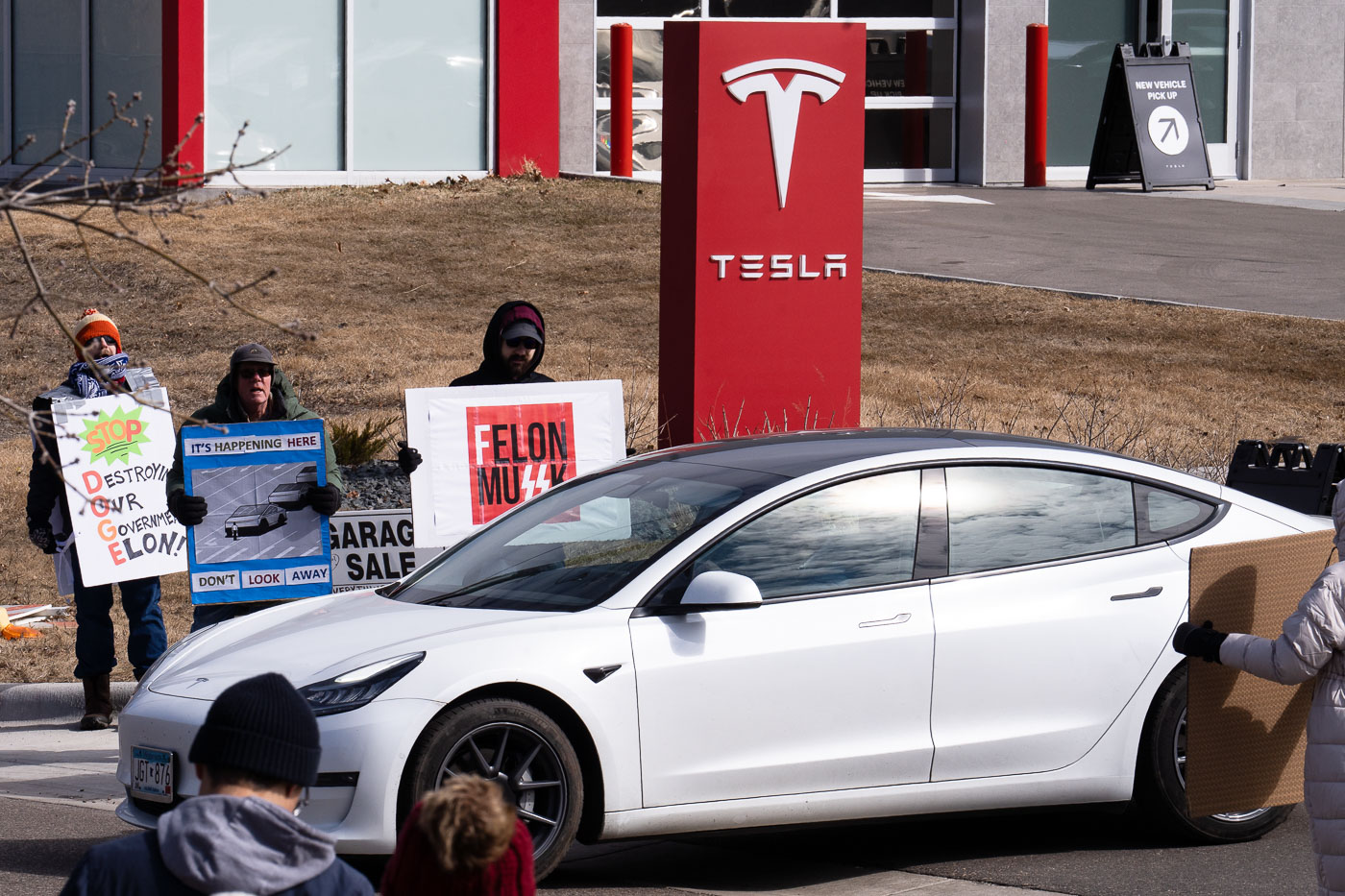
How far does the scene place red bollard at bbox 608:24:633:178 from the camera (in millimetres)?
25016

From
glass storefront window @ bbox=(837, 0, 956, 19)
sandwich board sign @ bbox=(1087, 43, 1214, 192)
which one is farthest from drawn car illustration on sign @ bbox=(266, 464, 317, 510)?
glass storefront window @ bbox=(837, 0, 956, 19)

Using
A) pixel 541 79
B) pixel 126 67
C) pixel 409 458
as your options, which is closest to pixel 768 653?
pixel 409 458

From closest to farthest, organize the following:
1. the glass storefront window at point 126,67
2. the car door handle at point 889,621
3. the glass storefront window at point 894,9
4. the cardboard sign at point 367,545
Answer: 1. the car door handle at point 889,621
2. the cardboard sign at point 367,545
3. the glass storefront window at point 126,67
4. the glass storefront window at point 894,9

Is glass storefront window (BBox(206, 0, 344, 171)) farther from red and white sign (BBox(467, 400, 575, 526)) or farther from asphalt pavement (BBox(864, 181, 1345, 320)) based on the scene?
red and white sign (BBox(467, 400, 575, 526))

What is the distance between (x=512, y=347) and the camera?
8977 millimetres

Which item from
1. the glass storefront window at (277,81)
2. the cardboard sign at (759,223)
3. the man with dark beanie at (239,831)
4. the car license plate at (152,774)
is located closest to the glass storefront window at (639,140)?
the glass storefront window at (277,81)

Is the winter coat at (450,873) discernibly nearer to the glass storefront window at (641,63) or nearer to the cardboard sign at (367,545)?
the cardboard sign at (367,545)

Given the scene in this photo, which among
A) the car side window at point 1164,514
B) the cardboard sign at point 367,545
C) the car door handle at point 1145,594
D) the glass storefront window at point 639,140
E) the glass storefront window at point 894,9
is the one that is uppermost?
the glass storefront window at point 894,9

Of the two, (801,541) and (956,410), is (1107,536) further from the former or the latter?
(956,410)

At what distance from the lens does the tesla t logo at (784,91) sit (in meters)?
11.0

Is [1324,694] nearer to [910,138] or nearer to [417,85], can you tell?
[417,85]

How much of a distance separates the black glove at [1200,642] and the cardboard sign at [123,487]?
532 centimetres

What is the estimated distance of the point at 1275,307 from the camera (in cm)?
1814

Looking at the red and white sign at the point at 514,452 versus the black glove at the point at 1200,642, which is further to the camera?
the red and white sign at the point at 514,452
